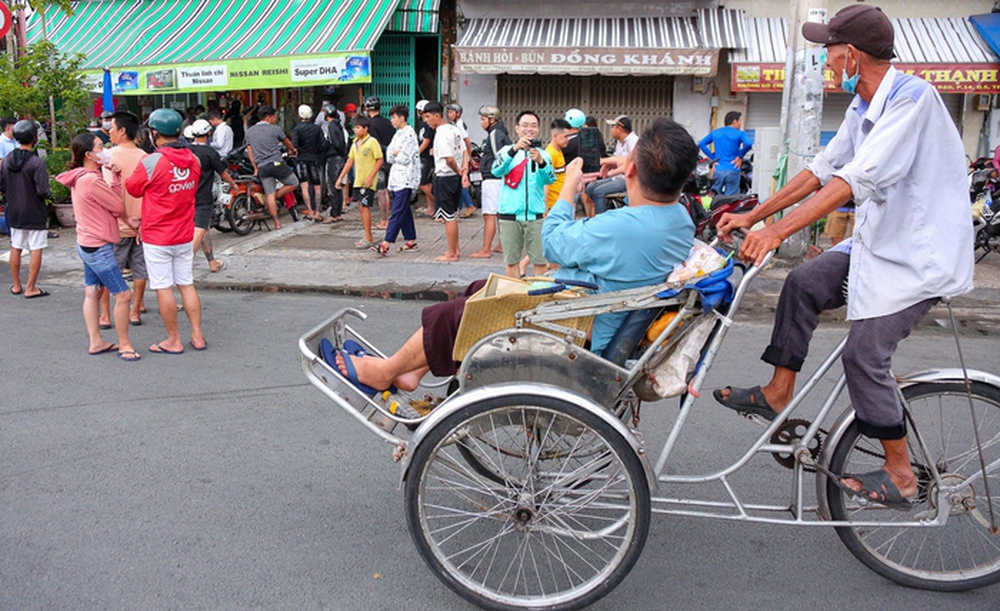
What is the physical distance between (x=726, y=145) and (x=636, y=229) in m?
9.67

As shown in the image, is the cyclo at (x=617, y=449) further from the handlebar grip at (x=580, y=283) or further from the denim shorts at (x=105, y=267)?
the denim shorts at (x=105, y=267)

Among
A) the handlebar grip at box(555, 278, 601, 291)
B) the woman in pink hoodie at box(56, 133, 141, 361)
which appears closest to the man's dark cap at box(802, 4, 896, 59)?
the handlebar grip at box(555, 278, 601, 291)

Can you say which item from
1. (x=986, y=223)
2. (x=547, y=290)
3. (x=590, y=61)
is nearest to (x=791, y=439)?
(x=547, y=290)

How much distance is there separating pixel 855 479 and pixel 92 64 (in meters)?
14.9

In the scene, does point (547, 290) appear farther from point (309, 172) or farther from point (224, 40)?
point (224, 40)

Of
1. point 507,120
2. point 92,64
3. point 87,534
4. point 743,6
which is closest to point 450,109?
point 507,120

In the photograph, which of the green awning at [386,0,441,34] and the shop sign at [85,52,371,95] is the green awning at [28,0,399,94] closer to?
the shop sign at [85,52,371,95]

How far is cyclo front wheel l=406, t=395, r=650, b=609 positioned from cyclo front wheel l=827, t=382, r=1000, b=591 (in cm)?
85

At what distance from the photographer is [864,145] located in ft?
8.95

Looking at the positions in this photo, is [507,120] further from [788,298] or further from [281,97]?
[788,298]

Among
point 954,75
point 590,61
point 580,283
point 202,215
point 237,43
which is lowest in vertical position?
point 202,215

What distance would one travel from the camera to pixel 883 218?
284cm

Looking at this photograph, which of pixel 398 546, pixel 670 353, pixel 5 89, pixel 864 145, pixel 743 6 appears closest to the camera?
pixel 864 145

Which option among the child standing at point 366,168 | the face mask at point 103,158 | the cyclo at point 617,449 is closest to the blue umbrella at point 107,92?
the child standing at point 366,168
